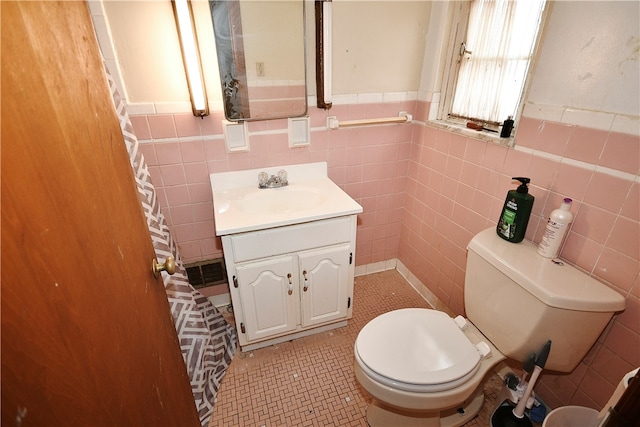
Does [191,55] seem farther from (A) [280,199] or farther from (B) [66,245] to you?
(B) [66,245]

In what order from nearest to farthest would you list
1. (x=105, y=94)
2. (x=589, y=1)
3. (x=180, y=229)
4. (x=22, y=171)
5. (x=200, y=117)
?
1. (x=22, y=171)
2. (x=105, y=94)
3. (x=589, y=1)
4. (x=200, y=117)
5. (x=180, y=229)

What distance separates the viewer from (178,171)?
4.96 feet

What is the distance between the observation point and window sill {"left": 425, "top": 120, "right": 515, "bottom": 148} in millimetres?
1286

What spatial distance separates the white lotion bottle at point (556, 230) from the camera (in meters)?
1.05

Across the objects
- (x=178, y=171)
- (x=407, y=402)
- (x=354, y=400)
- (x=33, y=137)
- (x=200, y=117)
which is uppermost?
(x=33, y=137)

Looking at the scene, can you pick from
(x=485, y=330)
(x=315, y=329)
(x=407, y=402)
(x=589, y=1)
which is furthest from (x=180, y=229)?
(x=589, y=1)

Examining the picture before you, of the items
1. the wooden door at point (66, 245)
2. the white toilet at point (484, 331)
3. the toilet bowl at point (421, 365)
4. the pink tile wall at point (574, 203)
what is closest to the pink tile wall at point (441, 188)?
the pink tile wall at point (574, 203)

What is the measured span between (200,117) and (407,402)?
1425mm

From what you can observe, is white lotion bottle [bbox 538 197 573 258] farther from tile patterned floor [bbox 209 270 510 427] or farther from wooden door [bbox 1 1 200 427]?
wooden door [bbox 1 1 200 427]

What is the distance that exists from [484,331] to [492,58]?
117 cm

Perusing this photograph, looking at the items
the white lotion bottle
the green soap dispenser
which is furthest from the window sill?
the white lotion bottle

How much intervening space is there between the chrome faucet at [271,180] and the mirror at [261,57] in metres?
0.29

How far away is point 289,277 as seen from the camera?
1463 millimetres

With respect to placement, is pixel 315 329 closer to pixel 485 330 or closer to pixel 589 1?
pixel 485 330
